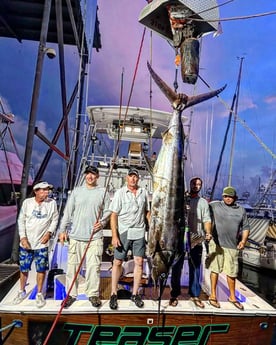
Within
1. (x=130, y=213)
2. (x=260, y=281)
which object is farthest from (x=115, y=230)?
(x=260, y=281)

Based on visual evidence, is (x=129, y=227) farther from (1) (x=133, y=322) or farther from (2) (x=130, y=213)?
(1) (x=133, y=322)

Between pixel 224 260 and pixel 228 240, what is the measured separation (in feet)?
0.75

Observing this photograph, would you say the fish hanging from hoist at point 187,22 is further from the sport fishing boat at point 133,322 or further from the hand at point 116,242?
the sport fishing boat at point 133,322

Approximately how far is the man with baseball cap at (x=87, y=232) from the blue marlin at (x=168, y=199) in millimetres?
570

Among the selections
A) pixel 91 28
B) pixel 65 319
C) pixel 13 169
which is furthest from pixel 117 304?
pixel 13 169

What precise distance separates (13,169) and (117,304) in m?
9.43

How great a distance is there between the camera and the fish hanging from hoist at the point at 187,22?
2650mm

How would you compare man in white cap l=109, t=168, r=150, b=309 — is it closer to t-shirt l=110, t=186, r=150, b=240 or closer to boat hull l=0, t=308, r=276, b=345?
t-shirt l=110, t=186, r=150, b=240

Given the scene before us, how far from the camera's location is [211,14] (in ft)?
8.85

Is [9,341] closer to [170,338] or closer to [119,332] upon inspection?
[119,332]

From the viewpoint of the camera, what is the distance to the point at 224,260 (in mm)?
3070

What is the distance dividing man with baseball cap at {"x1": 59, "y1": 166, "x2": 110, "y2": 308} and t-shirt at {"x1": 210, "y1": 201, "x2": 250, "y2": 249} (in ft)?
4.17

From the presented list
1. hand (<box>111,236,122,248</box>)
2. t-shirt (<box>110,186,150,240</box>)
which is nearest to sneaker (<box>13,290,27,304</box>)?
hand (<box>111,236,122,248</box>)

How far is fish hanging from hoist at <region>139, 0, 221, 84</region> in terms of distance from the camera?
2.65 meters
